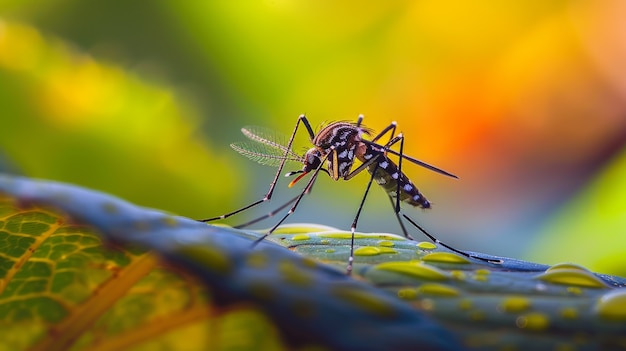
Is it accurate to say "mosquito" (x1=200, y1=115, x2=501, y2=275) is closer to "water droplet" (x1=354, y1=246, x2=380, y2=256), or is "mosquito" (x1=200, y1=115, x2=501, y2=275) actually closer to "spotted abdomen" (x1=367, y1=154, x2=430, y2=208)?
"spotted abdomen" (x1=367, y1=154, x2=430, y2=208)

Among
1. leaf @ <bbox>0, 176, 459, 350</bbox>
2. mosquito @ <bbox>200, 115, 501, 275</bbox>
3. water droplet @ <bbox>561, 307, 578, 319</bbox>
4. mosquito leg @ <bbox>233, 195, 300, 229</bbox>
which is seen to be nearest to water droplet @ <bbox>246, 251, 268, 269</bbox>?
leaf @ <bbox>0, 176, 459, 350</bbox>

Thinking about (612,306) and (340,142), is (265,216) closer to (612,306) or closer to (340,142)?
(340,142)

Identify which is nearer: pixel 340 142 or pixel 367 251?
pixel 367 251

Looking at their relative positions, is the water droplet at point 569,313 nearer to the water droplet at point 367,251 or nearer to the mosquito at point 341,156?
the water droplet at point 367,251

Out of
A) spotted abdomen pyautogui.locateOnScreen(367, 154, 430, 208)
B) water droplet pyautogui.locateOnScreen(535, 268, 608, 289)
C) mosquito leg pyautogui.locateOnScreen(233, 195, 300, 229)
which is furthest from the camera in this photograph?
spotted abdomen pyautogui.locateOnScreen(367, 154, 430, 208)

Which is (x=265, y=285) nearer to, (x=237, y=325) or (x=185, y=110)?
(x=237, y=325)

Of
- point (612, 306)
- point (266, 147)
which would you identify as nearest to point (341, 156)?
point (266, 147)
